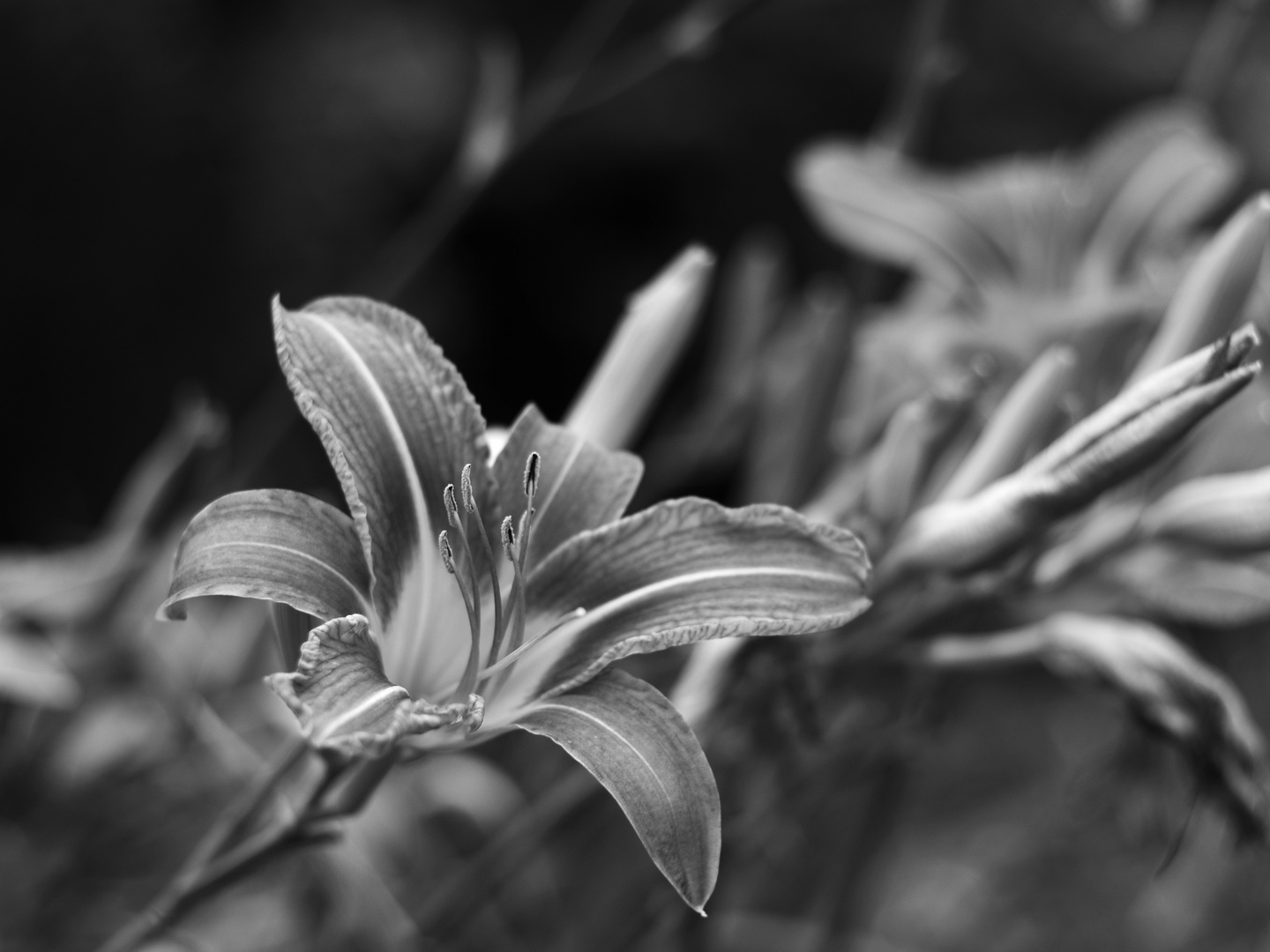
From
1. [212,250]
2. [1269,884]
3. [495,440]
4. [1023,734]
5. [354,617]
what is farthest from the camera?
[212,250]

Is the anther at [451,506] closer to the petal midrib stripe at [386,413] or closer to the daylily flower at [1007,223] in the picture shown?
the petal midrib stripe at [386,413]

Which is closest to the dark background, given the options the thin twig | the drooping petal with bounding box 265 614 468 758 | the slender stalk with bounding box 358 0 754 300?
the slender stalk with bounding box 358 0 754 300

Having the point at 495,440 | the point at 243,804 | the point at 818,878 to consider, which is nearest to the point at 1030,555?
the point at 495,440

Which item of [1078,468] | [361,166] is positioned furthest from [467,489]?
[361,166]

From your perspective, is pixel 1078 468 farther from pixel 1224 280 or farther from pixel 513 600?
pixel 513 600

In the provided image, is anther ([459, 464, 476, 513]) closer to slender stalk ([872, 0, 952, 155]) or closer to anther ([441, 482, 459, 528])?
anther ([441, 482, 459, 528])

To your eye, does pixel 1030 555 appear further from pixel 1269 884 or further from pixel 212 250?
pixel 212 250

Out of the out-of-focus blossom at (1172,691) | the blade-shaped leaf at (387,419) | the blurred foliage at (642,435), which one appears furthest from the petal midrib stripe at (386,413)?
the out-of-focus blossom at (1172,691)
